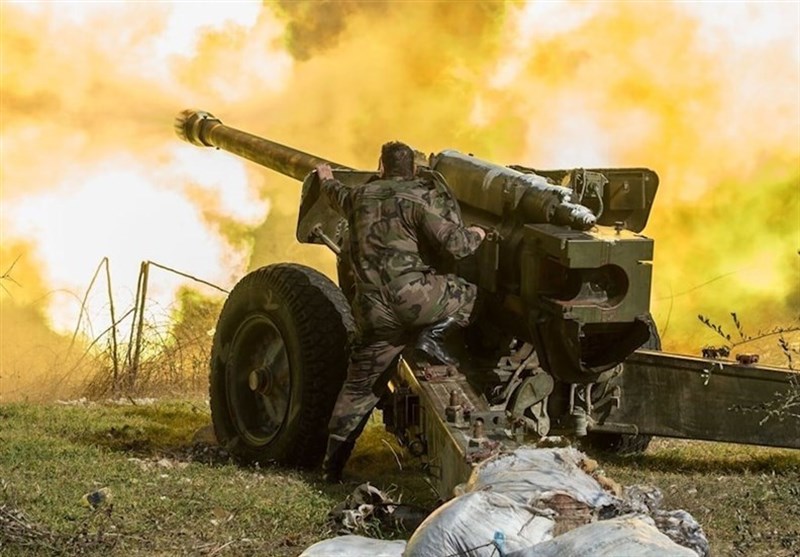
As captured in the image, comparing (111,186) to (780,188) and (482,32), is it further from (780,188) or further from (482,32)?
(780,188)

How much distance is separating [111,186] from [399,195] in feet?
22.0

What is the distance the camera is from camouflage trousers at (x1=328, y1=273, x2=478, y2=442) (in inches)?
285

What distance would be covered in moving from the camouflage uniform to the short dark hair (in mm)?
50

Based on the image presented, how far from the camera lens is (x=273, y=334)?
822 cm

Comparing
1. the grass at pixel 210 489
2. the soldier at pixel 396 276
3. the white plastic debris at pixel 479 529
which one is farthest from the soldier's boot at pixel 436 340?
the white plastic debris at pixel 479 529

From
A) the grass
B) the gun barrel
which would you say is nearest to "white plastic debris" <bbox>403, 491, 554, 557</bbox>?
the grass

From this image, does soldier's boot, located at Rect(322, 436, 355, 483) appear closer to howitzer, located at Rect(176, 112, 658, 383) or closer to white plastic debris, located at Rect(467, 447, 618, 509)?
howitzer, located at Rect(176, 112, 658, 383)

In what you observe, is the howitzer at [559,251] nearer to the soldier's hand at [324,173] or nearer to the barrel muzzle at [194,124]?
the soldier's hand at [324,173]

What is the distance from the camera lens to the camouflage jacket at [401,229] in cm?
720

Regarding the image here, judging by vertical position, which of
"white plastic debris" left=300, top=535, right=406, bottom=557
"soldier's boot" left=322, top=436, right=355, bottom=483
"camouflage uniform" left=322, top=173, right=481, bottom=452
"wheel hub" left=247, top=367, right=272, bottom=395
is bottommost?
"white plastic debris" left=300, top=535, right=406, bottom=557

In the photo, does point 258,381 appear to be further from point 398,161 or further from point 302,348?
point 398,161

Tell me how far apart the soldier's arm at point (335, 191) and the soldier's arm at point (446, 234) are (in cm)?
44

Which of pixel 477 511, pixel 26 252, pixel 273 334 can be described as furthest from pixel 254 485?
pixel 26 252

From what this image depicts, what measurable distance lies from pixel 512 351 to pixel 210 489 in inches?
66.7
